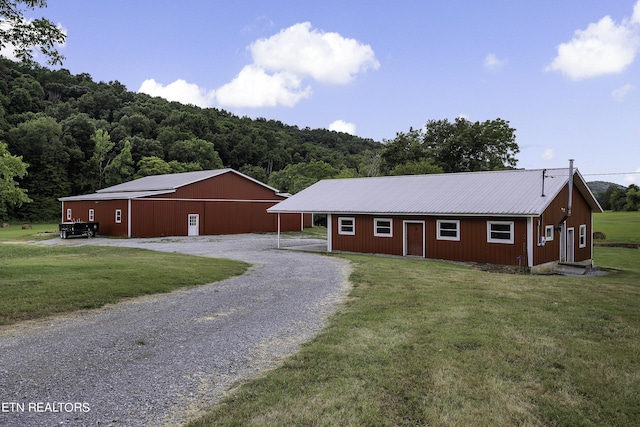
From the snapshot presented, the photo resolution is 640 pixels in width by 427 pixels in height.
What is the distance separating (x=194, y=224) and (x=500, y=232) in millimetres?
24693

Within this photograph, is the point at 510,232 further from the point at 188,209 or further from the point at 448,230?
the point at 188,209

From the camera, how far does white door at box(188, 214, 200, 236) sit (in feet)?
118

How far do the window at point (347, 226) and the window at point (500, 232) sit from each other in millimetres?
7166

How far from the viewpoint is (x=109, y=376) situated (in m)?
5.56

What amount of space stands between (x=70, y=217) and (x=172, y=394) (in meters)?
40.9

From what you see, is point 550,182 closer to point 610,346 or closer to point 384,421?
point 610,346

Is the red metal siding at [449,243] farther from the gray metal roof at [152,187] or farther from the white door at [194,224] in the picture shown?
the gray metal roof at [152,187]

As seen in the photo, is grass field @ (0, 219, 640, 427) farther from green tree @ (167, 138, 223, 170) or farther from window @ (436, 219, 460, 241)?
green tree @ (167, 138, 223, 170)

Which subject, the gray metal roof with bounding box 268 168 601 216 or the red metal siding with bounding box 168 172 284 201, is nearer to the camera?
the gray metal roof with bounding box 268 168 601 216

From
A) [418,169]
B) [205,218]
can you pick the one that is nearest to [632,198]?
[418,169]

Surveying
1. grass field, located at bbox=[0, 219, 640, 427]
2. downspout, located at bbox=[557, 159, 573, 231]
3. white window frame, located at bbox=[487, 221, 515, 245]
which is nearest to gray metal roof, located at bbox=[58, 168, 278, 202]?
white window frame, located at bbox=[487, 221, 515, 245]

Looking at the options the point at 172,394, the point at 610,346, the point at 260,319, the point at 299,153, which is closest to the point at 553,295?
the point at 610,346

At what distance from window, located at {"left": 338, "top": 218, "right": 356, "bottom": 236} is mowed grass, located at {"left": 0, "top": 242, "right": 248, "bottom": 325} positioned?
7.80 meters

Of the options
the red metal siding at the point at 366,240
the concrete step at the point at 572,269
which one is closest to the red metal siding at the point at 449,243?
the red metal siding at the point at 366,240
